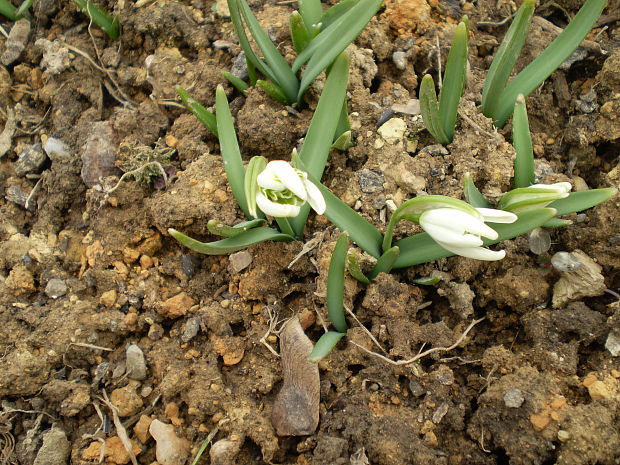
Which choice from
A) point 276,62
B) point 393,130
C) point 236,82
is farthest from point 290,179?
point 236,82

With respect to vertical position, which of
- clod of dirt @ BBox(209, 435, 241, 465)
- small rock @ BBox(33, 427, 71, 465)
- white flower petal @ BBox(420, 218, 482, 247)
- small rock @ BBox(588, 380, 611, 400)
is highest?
white flower petal @ BBox(420, 218, 482, 247)

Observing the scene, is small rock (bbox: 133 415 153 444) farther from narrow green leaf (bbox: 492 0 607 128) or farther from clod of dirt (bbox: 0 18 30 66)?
clod of dirt (bbox: 0 18 30 66)

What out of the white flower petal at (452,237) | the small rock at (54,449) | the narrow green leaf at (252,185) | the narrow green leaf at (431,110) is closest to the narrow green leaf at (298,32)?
the narrow green leaf at (431,110)

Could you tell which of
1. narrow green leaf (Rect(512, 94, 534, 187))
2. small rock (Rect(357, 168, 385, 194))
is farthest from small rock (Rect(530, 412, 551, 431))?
small rock (Rect(357, 168, 385, 194))

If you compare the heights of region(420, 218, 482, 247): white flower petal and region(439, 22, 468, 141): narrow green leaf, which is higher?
region(439, 22, 468, 141): narrow green leaf

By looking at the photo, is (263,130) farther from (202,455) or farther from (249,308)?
(202,455)

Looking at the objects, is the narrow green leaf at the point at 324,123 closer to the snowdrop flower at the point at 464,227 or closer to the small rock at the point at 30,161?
the snowdrop flower at the point at 464,227
